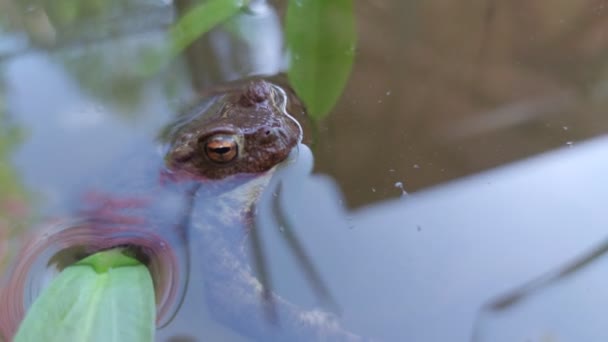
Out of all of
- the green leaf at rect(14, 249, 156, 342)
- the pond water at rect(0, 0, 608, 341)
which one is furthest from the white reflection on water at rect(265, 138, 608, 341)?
the green leaf at rect(14, 249, 156, 342)

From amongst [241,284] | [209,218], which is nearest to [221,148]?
[209,218]

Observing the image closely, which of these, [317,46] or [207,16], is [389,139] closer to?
[317,46]

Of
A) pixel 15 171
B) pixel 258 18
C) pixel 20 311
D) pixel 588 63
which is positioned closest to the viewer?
pixel 20 311

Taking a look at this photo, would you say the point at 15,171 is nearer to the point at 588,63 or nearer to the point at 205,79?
the point at 205,79

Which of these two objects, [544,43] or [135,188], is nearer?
[135,188]

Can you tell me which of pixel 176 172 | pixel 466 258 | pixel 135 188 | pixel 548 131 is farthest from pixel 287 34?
pixel 548 131

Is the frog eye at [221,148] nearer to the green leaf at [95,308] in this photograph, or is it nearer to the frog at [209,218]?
the frog at [209,218]

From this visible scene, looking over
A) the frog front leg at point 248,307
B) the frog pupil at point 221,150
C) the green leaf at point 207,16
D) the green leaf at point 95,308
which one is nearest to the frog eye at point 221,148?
the frog pupil at point 221,150
